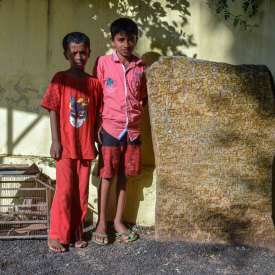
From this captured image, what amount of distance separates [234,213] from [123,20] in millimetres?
1877

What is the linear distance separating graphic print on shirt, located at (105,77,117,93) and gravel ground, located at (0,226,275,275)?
131cm

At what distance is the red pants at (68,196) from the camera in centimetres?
270

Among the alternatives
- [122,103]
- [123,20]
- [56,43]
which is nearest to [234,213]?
[122,103]

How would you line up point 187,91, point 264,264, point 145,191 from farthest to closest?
point 145,191, point 187,91, point 264,264

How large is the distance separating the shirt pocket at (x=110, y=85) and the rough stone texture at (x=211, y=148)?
0.96ft

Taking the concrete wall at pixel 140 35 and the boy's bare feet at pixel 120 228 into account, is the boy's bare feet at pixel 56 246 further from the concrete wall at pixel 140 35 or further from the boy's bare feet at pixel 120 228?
the concrete wall at pixel 140 35

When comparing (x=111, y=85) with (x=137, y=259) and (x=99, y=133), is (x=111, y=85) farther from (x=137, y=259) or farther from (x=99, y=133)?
(x=137, y=259)

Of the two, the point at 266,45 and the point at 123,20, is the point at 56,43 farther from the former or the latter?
the point at 266,45

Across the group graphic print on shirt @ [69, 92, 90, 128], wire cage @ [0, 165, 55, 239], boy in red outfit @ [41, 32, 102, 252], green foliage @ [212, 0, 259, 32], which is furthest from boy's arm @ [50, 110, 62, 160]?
green foliage @ [212, 0, 259, 32]

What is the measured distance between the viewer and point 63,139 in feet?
8.89

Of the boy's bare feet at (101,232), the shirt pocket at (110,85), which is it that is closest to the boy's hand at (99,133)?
the shirt pocket at (110,85)

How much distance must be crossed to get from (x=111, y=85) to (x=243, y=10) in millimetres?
1532

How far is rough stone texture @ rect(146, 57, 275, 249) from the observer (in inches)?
111

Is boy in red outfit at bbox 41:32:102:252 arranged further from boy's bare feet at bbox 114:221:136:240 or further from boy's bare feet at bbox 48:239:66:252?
boy's bare feet at bbox 114:221:136:240
